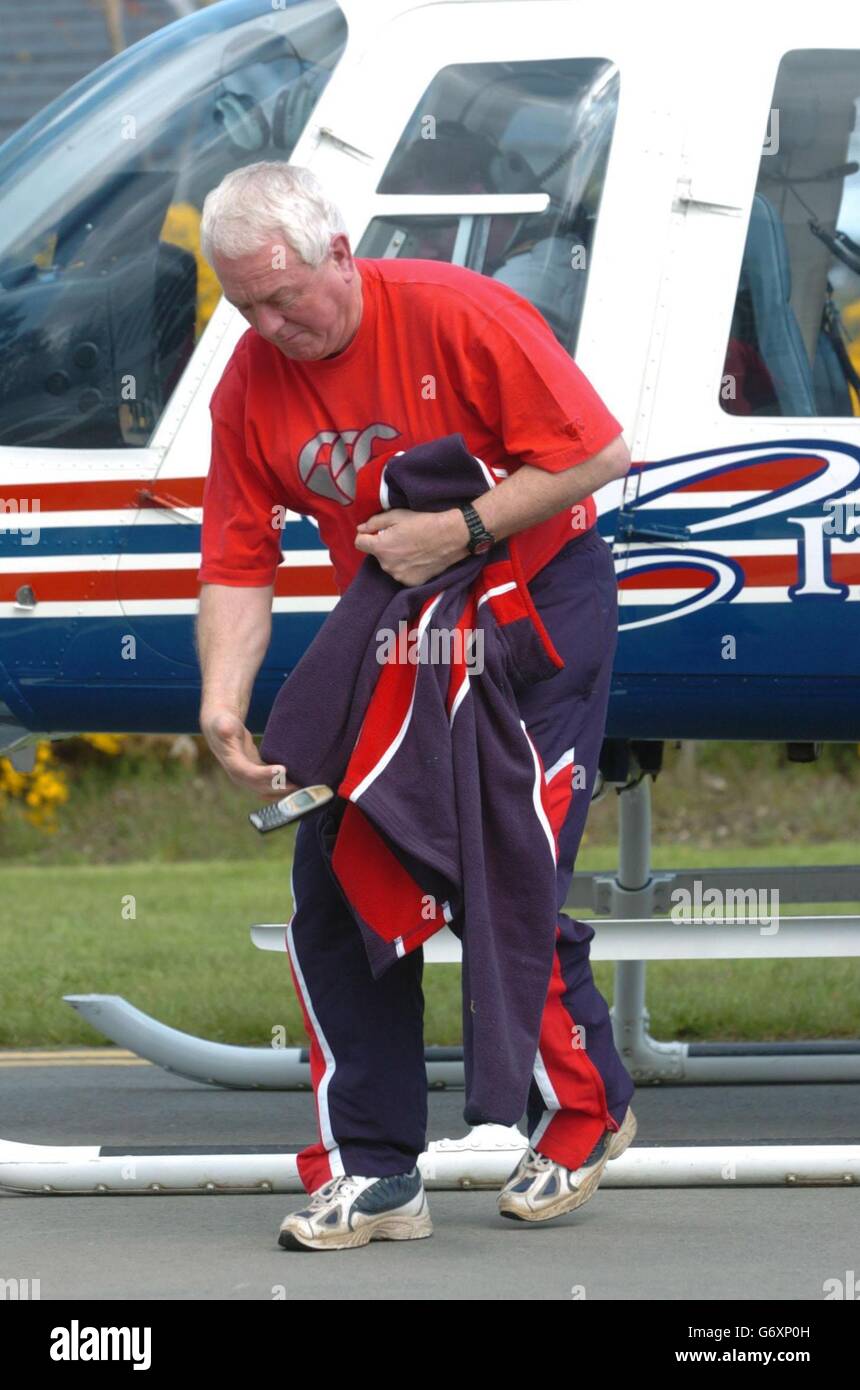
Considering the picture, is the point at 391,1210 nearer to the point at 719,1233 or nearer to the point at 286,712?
the point at 719,1233

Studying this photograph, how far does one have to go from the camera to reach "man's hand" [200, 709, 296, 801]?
3.81 meters

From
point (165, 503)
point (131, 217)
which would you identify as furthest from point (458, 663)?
point (131, 217)

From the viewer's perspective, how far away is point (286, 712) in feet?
12.6

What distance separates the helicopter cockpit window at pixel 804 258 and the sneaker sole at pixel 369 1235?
6.26ft

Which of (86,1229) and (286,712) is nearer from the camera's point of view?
(286,712)

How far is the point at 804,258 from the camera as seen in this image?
493 cm

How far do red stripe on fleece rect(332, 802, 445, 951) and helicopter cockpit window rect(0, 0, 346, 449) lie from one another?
1.46 metres

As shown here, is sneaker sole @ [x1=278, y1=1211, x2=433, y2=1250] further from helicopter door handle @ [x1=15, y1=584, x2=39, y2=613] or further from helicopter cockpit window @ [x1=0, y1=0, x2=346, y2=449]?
helicopter cockpit window @ [x1=0, y1=0, x2=346, y2=449]

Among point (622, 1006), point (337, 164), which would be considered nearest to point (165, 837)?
point (622, 1006)

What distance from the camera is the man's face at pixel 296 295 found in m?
3.64

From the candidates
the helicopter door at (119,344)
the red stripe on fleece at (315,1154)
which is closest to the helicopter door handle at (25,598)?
the helicopter door at (119,344)

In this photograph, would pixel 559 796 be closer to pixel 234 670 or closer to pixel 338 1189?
pixel 234 670

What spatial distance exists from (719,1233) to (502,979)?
0.72 m

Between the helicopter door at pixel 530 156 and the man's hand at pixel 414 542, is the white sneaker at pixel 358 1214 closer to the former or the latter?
the man's hand at pixel 414 542
